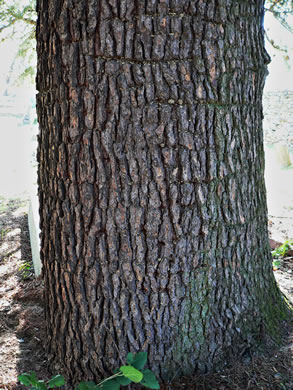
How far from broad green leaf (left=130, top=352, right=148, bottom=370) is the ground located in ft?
0.86

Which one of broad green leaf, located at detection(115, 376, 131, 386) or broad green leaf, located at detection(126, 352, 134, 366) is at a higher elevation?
broad green leaf, located at detection(126, 352, 134, 366)

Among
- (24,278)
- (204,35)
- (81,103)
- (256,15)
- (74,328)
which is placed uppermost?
(256,15)

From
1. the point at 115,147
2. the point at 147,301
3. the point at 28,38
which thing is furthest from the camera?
the point at 28,38

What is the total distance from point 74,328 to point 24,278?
190 centimetres

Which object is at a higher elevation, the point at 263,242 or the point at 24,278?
the point at 263,242

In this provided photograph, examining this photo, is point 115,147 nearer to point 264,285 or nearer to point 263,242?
point 263,242

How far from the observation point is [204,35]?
1.78 metres

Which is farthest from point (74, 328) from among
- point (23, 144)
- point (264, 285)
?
point (23, 144)

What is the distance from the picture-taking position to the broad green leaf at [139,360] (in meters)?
1.75

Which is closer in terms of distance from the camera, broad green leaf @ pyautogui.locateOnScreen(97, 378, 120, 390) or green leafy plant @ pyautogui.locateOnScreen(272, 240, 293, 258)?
broad green leaf @ pyautogui.locateOnScreen(97, 378, 120, 390)

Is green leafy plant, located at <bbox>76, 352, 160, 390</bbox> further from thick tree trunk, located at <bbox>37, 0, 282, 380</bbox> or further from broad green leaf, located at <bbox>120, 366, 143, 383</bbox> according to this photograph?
thick tree trunk, located at <bbox>37, 0, 282, 380</bbox>

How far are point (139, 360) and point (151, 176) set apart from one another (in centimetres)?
83

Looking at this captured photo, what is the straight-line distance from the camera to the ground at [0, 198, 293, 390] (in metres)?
1.94

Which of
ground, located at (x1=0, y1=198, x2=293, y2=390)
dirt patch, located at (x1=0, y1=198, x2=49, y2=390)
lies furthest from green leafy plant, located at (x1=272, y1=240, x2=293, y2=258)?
dirt patch, located at (x1=0, y1=198, x2=49, y2=390)
